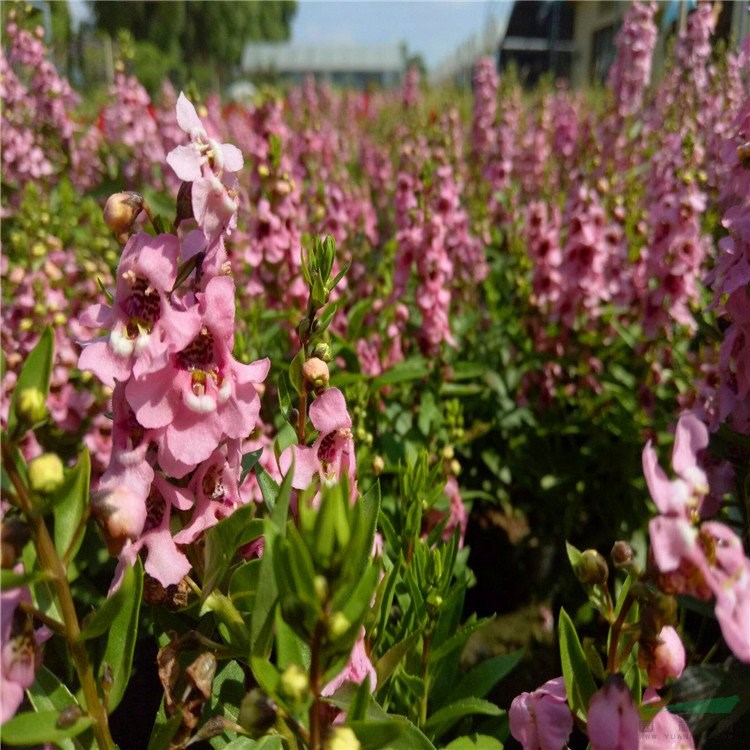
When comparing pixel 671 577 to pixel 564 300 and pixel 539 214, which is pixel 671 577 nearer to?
pixel 564 300

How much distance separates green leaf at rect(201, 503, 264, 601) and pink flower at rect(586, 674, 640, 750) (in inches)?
16.5

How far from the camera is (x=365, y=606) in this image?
0.67 m

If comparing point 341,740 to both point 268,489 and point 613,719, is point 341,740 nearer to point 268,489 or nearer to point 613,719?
point 613,719

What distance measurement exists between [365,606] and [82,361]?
16.9 inches

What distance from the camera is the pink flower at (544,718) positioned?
861 mm

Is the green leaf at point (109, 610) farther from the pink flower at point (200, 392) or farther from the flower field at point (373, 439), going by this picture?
the pink flower at point (200, 392)

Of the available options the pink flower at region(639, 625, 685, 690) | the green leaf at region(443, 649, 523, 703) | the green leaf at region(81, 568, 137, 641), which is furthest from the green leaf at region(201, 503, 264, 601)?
the green leaf at region(443, 649, 523, 703)

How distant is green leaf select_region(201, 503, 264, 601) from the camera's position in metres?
0.81

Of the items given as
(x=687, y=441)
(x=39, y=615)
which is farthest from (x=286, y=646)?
(x=687, y=441)

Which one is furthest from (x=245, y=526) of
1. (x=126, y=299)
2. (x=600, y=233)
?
(x=600, y=233)

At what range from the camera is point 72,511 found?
2.51 ft

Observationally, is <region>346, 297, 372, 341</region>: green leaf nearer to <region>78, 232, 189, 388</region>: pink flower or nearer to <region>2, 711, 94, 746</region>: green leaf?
<region>78, 232, 189, 388</region>: pink flower

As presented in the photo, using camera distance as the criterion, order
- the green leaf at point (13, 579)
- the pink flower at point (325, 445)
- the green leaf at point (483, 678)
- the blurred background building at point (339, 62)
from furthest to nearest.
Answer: the blurred background building at point (339, 62)
the green leaf at point (483, 678)
the pink flower at point (325, 445)
the green leaf at point (13, 579)

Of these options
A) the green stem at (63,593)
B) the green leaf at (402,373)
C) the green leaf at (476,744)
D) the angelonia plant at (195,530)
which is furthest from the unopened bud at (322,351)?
the green leaf at (402,373)
